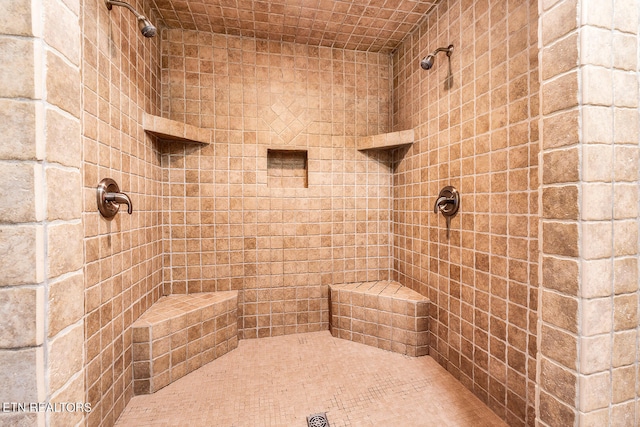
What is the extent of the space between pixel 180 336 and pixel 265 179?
125cm

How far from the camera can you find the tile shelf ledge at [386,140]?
211 cm

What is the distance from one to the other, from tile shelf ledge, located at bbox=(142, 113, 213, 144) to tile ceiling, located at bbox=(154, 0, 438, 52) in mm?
785

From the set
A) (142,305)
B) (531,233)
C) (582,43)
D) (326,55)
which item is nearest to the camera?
(582,43)

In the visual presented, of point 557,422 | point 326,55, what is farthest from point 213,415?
point 326,55

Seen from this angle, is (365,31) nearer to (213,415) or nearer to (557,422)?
(557,422)

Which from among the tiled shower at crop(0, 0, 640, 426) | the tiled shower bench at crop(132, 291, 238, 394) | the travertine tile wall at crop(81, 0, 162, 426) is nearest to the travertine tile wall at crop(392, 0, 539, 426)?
the tiled shower at crop(0, 0, 640, 426)

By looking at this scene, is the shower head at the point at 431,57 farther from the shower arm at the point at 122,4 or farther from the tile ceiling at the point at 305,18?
the shower arm at the point at 122,4

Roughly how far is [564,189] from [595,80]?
10.0 inches

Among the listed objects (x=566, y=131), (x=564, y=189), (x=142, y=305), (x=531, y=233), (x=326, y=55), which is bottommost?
(x=142, y=305)

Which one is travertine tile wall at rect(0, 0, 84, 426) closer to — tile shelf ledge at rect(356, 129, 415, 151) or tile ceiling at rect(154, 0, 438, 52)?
tile ceiling at rect(154, 0, 438, 52)

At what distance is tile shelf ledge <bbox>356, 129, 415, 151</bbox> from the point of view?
2105mm

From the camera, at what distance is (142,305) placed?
67.0 inches

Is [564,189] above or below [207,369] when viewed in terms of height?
above

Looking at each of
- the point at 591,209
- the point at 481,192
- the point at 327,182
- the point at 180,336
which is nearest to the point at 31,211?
the point at 591,209
